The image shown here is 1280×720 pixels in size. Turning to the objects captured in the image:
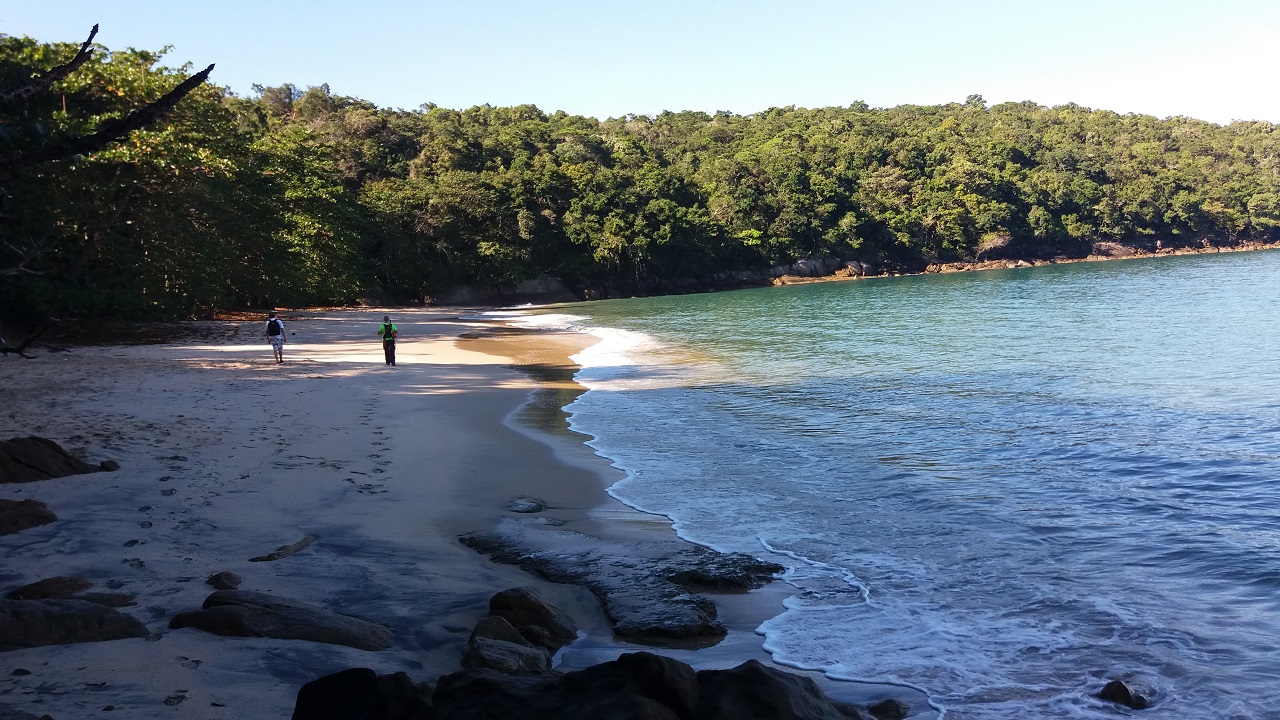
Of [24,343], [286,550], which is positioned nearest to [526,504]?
[286,550]

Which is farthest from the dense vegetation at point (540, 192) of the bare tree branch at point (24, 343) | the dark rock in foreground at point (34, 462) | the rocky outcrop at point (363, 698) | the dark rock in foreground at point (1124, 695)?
the dark rock in foreground at point (34, 462)

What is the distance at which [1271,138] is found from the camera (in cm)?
10438

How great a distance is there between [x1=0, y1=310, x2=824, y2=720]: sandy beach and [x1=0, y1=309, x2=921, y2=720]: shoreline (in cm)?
2

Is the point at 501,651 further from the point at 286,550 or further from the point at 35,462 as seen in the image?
the point at 35,462

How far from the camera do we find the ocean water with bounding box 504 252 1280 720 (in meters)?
4.79

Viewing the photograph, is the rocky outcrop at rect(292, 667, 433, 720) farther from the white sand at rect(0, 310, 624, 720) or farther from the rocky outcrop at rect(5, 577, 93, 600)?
the rocky outcrop at rect(5, 577, 93, 600)

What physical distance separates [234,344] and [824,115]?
103588mm

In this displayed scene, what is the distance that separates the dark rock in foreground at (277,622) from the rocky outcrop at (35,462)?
3.66 metres

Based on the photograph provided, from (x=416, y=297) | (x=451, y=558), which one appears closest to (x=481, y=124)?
(x=416, y=297)

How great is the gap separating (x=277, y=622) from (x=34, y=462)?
430cm

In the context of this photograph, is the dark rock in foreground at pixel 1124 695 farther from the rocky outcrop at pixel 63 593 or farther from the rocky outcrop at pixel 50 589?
the rocky outcrop at pixel 50 589

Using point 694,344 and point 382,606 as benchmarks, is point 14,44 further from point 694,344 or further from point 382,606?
point 382,606

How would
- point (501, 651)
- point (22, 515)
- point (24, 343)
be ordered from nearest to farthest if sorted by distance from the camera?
point (24, 343) → point (501, 651) → point (22, 515)

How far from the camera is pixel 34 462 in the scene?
7.19 meters
